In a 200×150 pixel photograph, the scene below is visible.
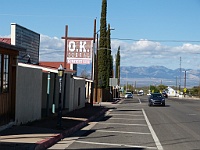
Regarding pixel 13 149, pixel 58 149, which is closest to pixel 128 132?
pixel 58 149

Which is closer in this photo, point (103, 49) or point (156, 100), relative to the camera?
point (156, 100)

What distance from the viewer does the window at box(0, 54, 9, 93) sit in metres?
16.6

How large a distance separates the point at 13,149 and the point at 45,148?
5.64ft

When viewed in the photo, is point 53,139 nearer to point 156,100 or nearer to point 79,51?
point 79,51

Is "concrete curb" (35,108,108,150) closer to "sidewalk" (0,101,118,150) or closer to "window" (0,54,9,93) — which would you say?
"sidewalk" (0,101,118,150)

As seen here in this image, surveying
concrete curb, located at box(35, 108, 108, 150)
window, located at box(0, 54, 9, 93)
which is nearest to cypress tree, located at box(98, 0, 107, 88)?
concrete curb, located at box(35, 108, 108, 150)

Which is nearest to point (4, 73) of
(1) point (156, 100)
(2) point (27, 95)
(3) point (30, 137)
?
(2) point (27, 95)

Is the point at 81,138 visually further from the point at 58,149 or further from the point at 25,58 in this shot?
the point at 25,58

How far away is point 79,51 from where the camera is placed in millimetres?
39688

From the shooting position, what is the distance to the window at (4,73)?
16.6 meters

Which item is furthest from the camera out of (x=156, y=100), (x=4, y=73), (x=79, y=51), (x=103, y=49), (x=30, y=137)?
(x=103, y=49)

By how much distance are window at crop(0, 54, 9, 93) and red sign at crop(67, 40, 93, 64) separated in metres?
22.0

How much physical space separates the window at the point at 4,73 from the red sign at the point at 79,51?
2203 centimetres

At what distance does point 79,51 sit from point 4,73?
75.1ft
